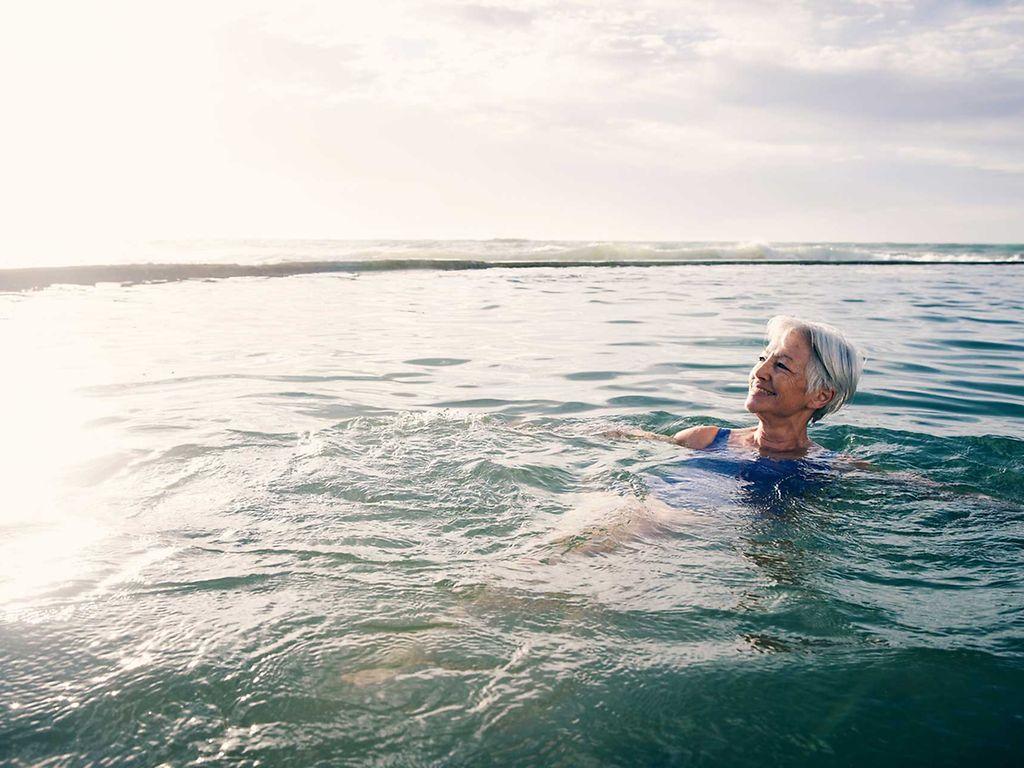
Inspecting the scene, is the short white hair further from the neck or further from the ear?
the neck

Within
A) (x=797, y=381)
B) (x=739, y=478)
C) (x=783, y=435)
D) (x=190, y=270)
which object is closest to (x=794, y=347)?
(x=797, y=381)

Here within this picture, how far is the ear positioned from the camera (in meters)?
5.02

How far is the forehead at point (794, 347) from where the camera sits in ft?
16.4

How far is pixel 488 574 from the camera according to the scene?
131 inches

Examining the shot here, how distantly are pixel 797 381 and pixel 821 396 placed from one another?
21cm

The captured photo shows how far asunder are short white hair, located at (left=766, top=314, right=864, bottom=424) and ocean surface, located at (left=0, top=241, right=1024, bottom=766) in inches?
17.7

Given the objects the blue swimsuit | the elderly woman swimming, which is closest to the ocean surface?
the blue swimsuit

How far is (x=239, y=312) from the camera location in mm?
13250

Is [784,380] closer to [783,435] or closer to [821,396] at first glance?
[821,396]

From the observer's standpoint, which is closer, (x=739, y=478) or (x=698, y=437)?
(x=739, y=478)

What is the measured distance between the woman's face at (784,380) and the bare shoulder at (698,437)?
55 cm

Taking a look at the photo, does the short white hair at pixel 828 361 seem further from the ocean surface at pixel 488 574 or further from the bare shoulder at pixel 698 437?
the bare shoulder at pixel 698 437

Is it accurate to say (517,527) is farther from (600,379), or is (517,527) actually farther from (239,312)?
(239,312)

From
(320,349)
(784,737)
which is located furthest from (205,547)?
(320,349)
